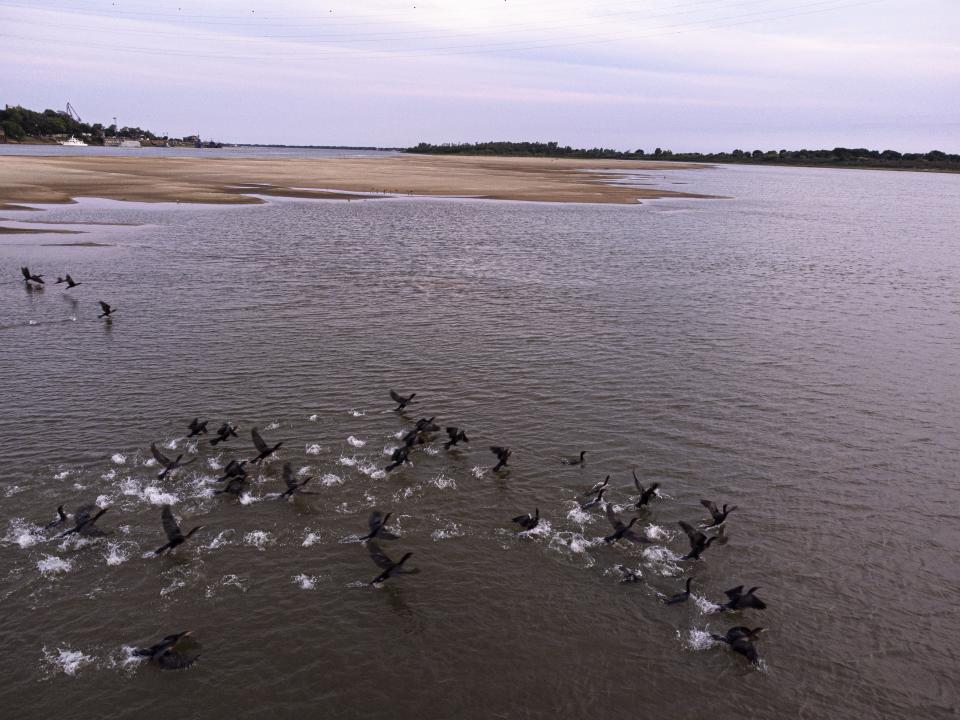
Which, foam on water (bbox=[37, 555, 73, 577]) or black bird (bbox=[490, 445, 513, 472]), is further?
black bird (bbox=[490, 445, 513, 472])

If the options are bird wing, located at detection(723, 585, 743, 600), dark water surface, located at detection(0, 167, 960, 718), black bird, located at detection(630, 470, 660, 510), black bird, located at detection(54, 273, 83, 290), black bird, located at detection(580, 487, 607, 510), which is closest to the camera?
dark water surface, located at detection(0, 167, 960, 718)

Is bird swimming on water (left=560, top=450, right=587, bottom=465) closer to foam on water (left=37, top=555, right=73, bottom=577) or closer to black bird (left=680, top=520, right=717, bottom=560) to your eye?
black bird (left=680, top=520, right=717, bottom=560)

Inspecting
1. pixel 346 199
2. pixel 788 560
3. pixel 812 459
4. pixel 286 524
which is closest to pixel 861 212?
pixel 346 199

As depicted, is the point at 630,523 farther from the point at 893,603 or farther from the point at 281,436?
the point at 281,436

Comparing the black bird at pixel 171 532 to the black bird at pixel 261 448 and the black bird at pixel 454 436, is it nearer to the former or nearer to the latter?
the black bird at pixel 261 448

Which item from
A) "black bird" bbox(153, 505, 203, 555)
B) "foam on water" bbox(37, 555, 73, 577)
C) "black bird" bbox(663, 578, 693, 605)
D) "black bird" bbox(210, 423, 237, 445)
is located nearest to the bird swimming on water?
"black bird" bbox(663, 578, 693, 605)

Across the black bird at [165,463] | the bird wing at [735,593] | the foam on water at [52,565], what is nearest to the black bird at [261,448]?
the black bird at [165,463]
